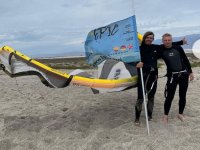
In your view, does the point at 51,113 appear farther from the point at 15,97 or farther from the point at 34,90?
the point at 34,90

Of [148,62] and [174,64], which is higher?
[148,62]

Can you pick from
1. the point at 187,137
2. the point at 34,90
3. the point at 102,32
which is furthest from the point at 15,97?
the point at 187,137

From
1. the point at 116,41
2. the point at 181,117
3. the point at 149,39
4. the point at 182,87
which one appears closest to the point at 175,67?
the point at 182,87

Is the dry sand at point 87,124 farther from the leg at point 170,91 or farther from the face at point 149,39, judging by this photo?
the face at point 149,39

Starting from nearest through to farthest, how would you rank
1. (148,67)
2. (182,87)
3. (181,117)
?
(148,67) < (182,87) < (181,117)

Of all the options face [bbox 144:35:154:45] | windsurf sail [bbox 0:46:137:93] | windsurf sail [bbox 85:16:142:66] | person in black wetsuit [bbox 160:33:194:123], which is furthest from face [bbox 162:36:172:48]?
windsurf sail [bbox 0:46:137:93]

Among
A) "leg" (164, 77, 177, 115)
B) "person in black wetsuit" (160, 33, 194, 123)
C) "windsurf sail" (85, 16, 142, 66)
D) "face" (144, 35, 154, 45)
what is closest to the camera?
"windsurf sail" (85, 16, 142, 66)

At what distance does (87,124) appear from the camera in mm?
7535

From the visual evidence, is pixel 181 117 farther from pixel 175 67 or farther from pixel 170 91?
pixel 175 67

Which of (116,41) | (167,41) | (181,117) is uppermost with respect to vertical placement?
(116,41)

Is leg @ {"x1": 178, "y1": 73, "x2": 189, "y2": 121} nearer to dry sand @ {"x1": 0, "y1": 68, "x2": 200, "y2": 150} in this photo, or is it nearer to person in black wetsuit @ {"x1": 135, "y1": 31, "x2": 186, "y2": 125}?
dry sand @ {"x1": 0, "y1": 68, "x2": 200, "y2": 150}

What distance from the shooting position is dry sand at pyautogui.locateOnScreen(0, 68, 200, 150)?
6336 mm

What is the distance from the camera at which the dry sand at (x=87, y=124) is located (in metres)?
6.34

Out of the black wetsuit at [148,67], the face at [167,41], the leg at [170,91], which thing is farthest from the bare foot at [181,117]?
the face at [167,41]
